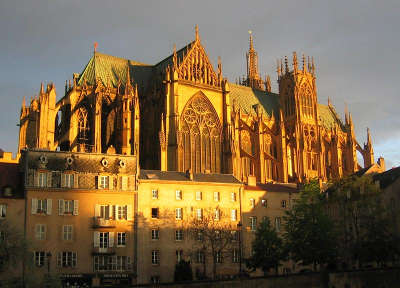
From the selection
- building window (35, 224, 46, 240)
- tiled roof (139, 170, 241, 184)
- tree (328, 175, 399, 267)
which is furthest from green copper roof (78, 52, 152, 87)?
tree (328, 175, 399, 267)

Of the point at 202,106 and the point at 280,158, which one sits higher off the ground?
the point at 202,106

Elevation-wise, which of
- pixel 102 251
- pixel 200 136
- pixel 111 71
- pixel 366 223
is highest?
pixel 111 71

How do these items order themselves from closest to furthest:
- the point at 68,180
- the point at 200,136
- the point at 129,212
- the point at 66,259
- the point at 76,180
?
the point at 66,259 < the point at 68,180 < the point at 76,180 < the point at 129,212 < the point at 200,136

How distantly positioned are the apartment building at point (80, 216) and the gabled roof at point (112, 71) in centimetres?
2961

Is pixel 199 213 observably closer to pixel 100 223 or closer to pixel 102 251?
pixel 100 223

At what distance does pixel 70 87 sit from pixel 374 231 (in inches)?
1795

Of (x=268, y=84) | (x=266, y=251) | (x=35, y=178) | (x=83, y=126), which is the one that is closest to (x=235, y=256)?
(x=266, y=251)

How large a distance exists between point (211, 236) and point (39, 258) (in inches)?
592

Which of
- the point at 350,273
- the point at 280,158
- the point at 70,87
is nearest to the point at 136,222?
the point at 350,273

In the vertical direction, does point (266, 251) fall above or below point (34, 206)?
below

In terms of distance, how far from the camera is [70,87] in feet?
254

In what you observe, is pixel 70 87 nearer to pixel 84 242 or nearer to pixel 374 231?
pixel 84 242

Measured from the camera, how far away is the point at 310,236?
50.6 m

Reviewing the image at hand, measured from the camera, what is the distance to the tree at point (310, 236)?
50500mm
